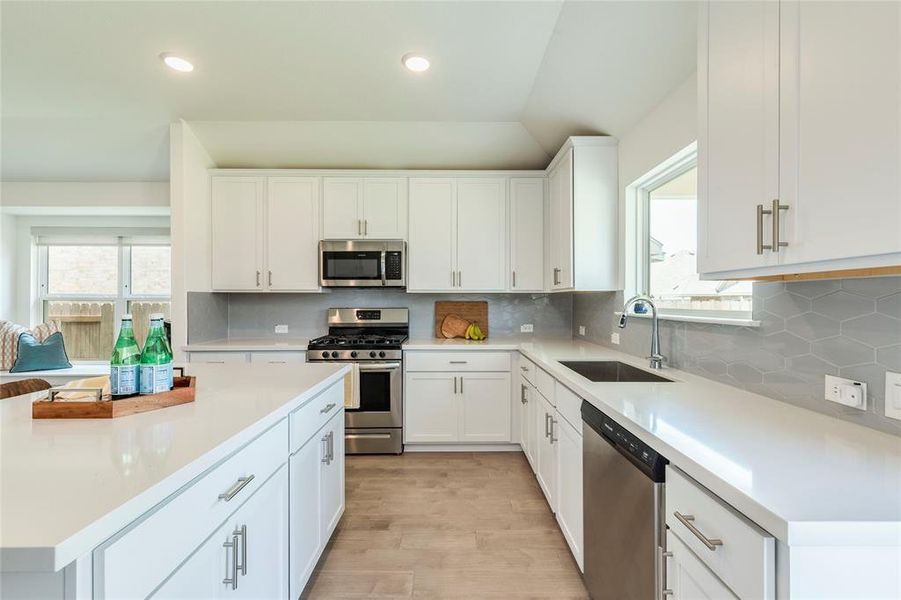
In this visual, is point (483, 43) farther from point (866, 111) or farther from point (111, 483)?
point (111, 483)

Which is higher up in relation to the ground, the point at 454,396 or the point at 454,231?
the point at 454,231

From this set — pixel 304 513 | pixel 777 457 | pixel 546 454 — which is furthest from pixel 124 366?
pixel 546 454

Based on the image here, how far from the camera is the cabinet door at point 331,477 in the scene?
190 centimetres

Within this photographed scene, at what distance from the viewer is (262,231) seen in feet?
11.8

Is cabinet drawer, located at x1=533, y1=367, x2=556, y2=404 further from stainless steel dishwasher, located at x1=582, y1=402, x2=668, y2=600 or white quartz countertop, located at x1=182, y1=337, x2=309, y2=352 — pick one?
white quartz countertop, located at x1=182, y1=337, x2=309, y2=352

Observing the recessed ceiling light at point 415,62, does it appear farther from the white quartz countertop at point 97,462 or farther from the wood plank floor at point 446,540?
→ the wood plank floor at point 446,540

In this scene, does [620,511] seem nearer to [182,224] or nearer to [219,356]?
[219,356]

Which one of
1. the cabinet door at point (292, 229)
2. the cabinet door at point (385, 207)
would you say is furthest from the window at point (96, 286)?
the cabinet door at point (385, 207)

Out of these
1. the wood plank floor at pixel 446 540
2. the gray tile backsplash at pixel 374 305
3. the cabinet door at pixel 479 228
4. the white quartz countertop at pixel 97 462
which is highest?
the cabinet door at pixel 479 228

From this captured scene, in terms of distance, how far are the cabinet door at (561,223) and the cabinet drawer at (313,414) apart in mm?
1762

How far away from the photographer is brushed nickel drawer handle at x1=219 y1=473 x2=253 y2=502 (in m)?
1.05

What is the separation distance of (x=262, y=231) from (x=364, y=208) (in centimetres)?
91

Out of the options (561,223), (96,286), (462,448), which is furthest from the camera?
(96,286)

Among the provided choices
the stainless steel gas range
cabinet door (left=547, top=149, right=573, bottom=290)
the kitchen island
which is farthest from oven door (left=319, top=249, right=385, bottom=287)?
the kitchen island
